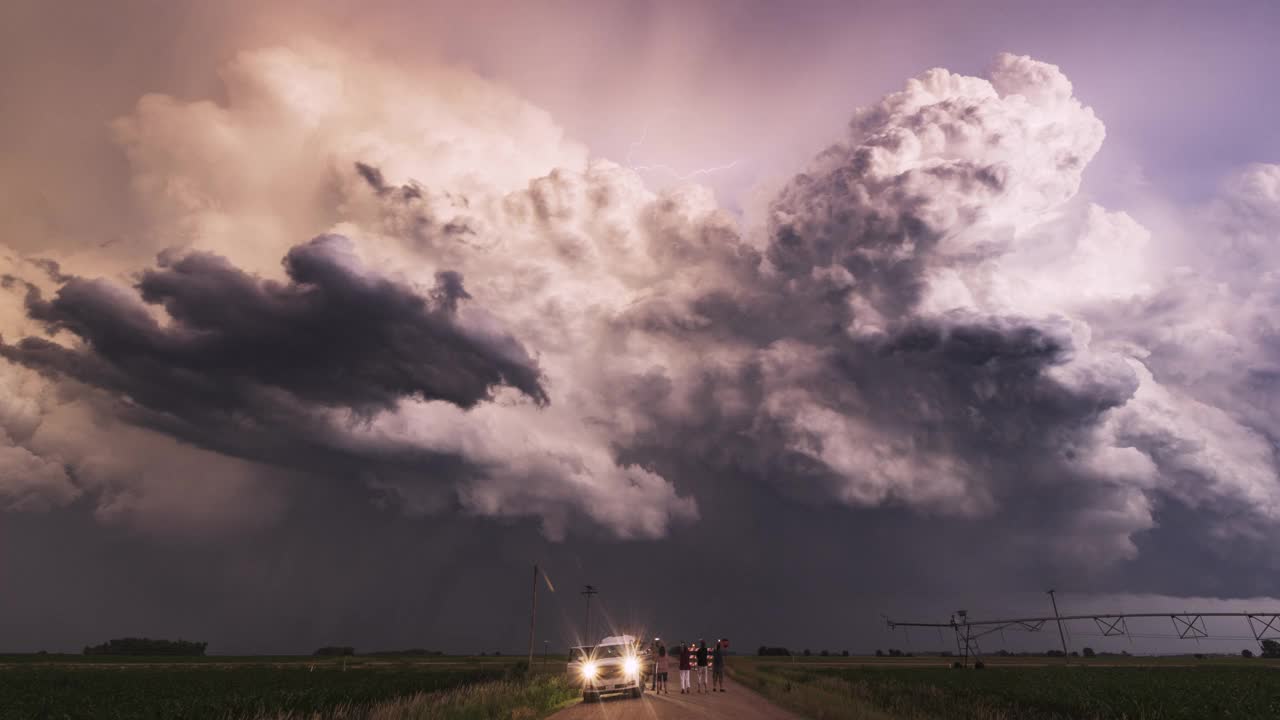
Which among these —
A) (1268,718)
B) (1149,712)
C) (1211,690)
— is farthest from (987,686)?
(1268,718)

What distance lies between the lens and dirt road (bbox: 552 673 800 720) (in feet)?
66.1

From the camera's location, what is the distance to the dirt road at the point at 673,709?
20.1 metres

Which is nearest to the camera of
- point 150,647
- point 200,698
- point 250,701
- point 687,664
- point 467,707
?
point 467,707

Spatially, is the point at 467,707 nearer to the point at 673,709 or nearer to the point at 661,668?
the point at 673,709

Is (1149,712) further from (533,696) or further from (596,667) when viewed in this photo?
(533,696)

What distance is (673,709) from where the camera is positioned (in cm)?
2247

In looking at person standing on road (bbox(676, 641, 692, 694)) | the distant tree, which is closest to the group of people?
person standing on road (bbox(676, 641, 692, 694))

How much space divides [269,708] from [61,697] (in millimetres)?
10928

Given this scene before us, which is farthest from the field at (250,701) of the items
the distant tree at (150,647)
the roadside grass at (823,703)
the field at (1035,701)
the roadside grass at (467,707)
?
the distant tree at (150,647)

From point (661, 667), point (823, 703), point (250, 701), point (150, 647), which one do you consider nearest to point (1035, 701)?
point (823, 703)

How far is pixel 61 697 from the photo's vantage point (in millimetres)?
24969

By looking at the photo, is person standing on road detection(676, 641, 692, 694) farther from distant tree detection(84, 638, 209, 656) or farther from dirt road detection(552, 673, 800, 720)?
distant tree detection(84, 638, 209, 656)

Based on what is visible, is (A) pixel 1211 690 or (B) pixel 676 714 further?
(A) pixel 1211 690

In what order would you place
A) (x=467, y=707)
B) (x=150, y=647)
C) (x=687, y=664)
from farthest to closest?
(x=150, y=647), (x=687, y=664), (x=467, y=707)
